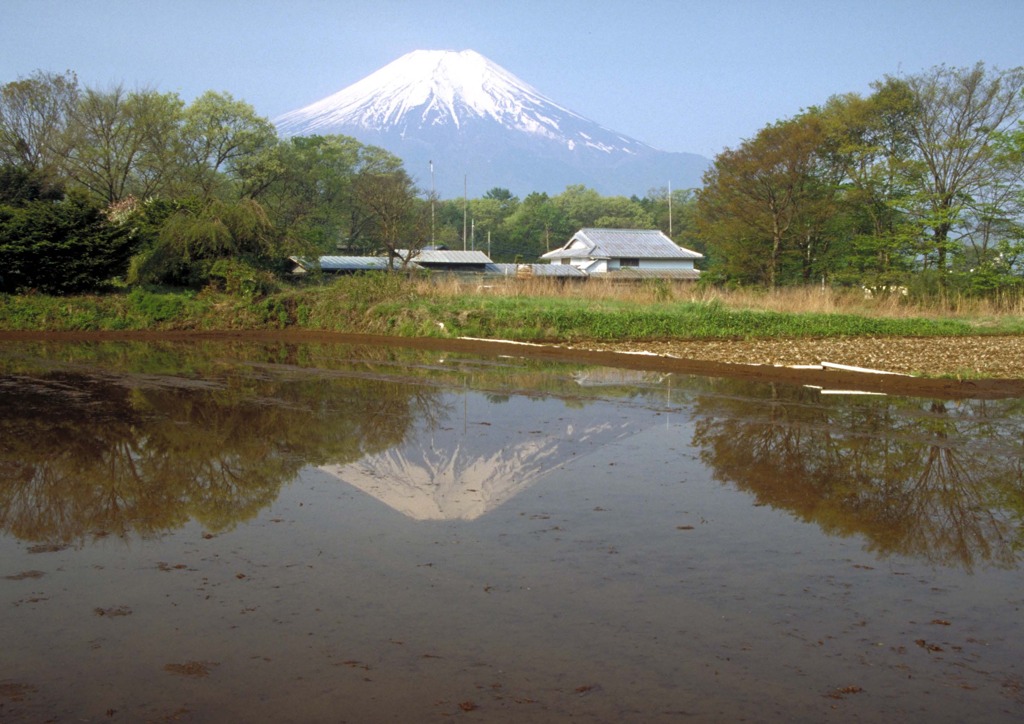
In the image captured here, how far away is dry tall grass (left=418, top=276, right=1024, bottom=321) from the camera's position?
83.0 ft

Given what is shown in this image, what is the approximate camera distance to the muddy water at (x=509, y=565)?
4.04 metres

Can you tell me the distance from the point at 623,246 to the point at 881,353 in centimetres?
3678

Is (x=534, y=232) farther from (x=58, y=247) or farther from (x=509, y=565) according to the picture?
(x=509, y=565)

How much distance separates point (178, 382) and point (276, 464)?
6470mm

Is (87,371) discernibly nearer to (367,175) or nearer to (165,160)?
(165,160)

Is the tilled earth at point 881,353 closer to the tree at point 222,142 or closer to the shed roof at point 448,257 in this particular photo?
the tree at point 222,142

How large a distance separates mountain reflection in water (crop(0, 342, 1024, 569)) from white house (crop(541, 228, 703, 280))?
124 feet

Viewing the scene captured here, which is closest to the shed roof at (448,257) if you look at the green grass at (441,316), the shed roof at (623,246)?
the shed roof at (623,246)

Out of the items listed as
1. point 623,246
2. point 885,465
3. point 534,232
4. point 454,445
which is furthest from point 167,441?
point 534,232

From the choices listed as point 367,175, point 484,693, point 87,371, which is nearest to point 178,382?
point 87,371

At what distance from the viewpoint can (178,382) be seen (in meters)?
14.1

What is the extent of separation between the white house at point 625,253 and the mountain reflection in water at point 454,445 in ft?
124

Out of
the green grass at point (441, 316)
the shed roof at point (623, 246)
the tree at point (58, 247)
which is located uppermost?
the shed roof at point (623, 246)

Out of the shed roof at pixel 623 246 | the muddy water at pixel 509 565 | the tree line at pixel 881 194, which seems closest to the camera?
the muddy water at pixel 509 565
